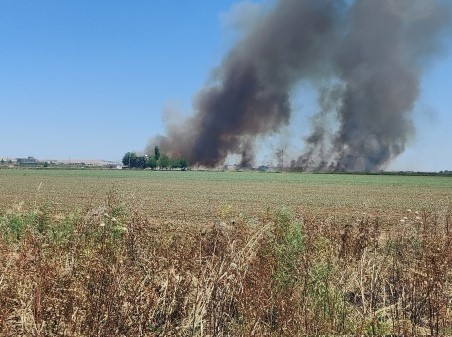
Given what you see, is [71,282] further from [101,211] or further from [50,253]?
[101,211]

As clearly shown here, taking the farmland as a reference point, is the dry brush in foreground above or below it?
above

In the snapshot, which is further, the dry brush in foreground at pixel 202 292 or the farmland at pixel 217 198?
the farmland at pixel 217 198

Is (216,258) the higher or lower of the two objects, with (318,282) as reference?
higher

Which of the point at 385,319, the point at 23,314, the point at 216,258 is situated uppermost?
the point at 216,258

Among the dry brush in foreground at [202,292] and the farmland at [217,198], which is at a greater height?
the dry brush in foreground at [202,292]

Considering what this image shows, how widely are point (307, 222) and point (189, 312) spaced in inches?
225

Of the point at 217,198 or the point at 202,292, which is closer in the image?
the point at 202,292

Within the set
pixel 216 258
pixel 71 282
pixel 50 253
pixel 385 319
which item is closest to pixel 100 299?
pixel 71 282

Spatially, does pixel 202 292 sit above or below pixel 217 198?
above

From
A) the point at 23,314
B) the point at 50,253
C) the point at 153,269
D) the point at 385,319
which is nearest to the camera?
the point at 23,314

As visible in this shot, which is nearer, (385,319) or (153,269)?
(153,269)

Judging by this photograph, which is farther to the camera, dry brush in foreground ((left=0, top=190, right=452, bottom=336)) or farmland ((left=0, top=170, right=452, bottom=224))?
farmland ((left=0, top=170, right=452, bottom=224))

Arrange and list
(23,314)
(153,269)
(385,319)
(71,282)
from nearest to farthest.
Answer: (23,314)
(71,282)
(153,269)
(385,319)

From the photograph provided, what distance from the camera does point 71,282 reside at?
20.2 feet
